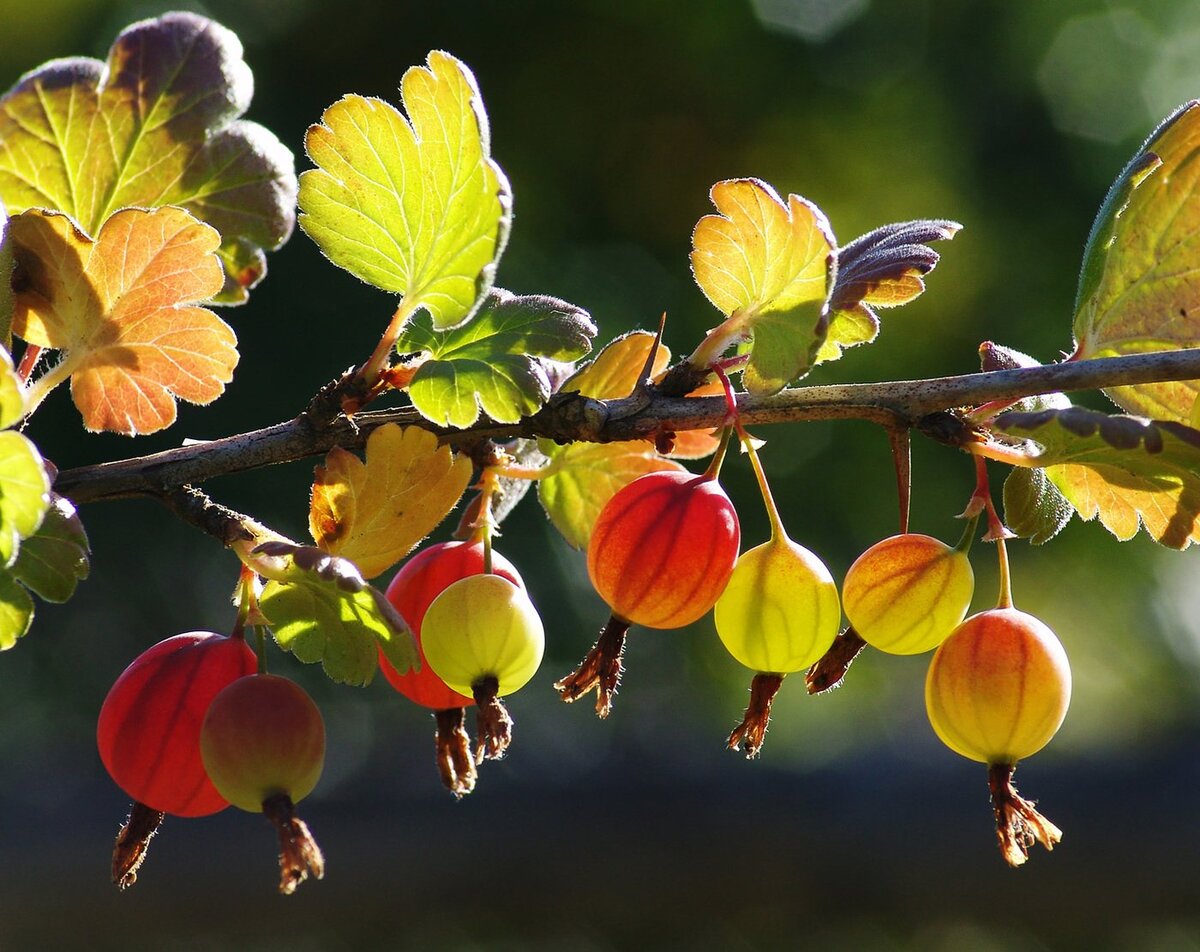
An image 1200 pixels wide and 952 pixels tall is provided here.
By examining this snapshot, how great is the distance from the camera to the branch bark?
2.15ft

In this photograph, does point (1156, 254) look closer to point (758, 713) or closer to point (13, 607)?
point (758, 713)

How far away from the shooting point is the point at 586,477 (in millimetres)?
818

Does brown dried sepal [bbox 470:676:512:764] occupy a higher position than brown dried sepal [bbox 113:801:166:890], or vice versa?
brown dried sepal [bbox 470:676:512:764]

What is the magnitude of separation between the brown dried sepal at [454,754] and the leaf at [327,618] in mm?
63

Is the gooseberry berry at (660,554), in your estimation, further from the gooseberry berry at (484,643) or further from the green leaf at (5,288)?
the green leaf at (5,288)

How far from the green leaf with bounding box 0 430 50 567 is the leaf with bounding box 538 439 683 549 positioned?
36 centimetres

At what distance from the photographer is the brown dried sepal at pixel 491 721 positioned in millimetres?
619

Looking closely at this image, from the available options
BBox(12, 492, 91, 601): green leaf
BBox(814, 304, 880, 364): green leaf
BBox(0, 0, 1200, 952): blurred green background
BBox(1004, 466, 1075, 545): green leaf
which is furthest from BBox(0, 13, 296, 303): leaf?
BBox(0, 0, 1200, 952): blurred green background

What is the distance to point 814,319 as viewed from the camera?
2.01ft

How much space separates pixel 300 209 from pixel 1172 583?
365cm

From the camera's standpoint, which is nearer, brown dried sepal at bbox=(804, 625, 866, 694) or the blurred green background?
brown dried sepal at bbox=(804, 625, 866, 694)

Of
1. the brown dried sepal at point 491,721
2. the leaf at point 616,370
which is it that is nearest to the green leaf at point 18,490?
A: the brown dried sepal at point 491,721

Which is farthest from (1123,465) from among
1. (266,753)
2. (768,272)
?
(266,753)

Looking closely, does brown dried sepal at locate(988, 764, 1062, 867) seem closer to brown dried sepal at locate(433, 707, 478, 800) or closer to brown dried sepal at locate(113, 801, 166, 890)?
brown dried sepal at locate(433, 707, 478, 800)
